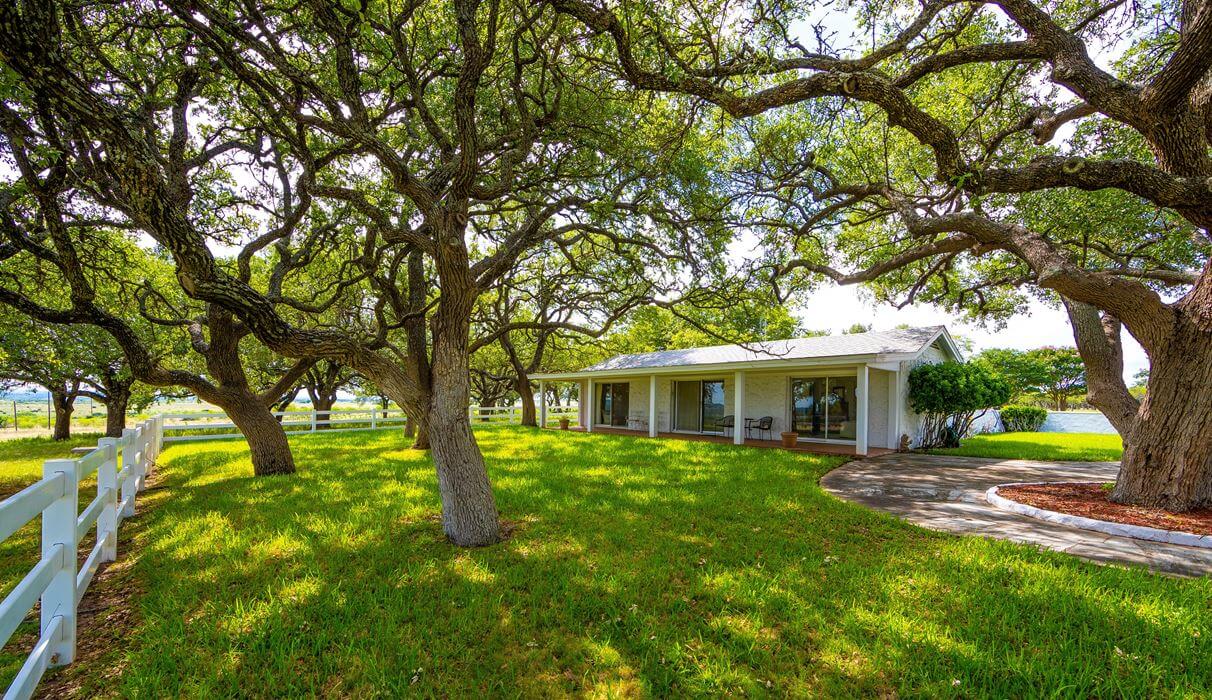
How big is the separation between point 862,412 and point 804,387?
9.46 ft

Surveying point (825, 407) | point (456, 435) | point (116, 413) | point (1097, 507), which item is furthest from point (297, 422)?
point (1097, 507)

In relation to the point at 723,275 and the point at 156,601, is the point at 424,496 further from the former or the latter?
the point at 723,275

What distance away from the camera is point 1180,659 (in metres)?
2.68

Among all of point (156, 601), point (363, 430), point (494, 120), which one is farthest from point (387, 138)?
point (363, 430)

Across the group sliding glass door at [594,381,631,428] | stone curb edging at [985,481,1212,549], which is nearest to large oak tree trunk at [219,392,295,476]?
stone curb edging at [985,481,1212,549]

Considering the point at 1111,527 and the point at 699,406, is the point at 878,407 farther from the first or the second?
the point at 1111,527

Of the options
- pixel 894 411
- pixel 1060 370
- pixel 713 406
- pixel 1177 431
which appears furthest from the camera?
pixel 1060 370

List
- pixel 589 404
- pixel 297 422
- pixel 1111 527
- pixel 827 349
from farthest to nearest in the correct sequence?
pixel 589 404, pixel 297 422, pixel 827 349, pixel 1111 527

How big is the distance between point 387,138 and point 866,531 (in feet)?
29.6

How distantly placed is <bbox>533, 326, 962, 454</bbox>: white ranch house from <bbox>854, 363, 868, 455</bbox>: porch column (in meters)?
0.02

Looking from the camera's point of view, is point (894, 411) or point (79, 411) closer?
point (894, 411)

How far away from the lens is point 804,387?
14172 millimetres

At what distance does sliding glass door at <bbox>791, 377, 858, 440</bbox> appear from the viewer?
13320 mm

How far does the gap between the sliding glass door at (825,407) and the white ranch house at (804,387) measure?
0.09ft
